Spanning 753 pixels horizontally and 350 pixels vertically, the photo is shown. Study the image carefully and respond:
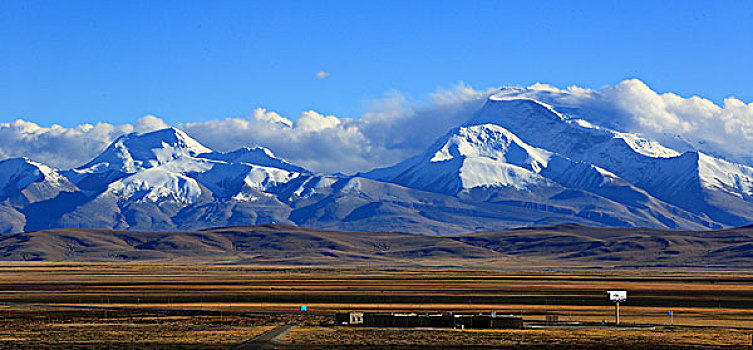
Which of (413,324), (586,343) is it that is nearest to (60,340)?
(413,324)

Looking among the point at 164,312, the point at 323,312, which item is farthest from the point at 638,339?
the point at 164,312

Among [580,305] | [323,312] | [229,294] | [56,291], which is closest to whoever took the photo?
[323,312]

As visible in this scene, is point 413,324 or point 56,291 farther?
point 56,291

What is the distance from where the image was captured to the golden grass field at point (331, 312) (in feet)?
234

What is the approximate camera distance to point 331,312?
101250mm

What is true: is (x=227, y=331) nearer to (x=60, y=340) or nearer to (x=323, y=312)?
(x=60, y=340)

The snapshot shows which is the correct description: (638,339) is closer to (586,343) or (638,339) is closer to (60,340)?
(586,343)

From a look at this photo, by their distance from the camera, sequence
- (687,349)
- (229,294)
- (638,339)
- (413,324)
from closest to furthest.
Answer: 1. (687,349)
2. (638,339)
3. (413,324)
4. (229,294)

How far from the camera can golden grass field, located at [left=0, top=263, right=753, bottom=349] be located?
234ft

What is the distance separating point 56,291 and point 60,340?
75.4 m

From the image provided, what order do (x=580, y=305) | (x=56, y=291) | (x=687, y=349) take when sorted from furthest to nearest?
(x=56, y=291) → (x=580, y=305) → (x=687, y=349)

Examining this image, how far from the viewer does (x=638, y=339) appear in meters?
74.0

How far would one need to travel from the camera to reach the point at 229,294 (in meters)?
134

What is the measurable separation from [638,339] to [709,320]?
21.9m
